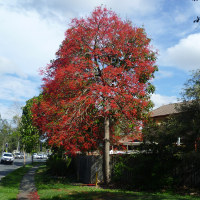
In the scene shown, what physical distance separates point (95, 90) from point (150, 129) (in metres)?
3.76

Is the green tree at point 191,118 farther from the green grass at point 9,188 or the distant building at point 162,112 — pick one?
the distant building at point 162,112

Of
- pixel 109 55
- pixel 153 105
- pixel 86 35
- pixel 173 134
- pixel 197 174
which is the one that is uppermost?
pixel 86 35

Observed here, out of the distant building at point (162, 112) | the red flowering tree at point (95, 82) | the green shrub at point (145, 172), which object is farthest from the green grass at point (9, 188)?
the distant building at point (162, 112)

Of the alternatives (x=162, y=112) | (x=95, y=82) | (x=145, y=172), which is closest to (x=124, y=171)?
(x=145, y=172)

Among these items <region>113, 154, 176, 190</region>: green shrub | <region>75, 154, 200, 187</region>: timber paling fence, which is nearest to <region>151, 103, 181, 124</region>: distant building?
<region>75, 154, 200, 187</region>: timber paling fence

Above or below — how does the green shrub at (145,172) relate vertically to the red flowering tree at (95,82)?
below

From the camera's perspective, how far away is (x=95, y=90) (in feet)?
49.8

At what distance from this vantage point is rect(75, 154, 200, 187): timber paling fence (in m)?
14.3

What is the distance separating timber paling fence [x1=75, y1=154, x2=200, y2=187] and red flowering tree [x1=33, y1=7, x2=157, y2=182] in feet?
3.82

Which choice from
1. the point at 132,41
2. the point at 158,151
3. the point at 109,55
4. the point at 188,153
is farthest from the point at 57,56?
the point at 188,153

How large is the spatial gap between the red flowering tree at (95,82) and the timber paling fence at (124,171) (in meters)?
1.16

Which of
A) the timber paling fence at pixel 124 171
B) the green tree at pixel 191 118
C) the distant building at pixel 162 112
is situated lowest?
the timber paling fence at pixel 124 171

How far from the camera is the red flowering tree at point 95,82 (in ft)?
49.8

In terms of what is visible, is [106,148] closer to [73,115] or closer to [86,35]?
[73,115]
